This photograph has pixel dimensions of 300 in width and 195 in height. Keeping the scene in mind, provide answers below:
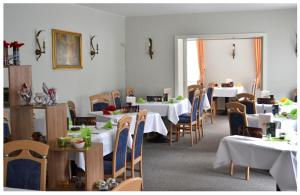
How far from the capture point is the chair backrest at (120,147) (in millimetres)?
4109

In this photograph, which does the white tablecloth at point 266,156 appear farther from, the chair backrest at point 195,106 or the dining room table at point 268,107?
the chair backrest at point 195,106

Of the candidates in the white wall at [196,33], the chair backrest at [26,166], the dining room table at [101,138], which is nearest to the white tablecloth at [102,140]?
the dining room table at [101,138]

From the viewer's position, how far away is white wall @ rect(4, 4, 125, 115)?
5918 mm

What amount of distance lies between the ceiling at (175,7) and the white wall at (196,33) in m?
0.24

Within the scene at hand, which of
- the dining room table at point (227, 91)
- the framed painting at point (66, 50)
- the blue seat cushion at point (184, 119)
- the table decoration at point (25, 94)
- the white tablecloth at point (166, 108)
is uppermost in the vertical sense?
Answer: the framed painting at point (66, 50)

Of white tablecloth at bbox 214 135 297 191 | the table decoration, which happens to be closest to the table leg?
the table decoration

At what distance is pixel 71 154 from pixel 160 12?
509 centimetres

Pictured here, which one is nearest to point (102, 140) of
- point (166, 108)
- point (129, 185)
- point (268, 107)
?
point (129, 185)

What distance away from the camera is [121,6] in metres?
7.53

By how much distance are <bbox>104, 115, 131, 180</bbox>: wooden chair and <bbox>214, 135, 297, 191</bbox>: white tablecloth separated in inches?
40.9

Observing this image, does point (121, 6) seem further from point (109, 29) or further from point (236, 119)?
point (236, 119)

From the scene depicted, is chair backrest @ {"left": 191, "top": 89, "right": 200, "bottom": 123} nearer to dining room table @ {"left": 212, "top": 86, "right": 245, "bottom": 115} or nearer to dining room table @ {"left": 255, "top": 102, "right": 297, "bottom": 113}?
dining room table @ {"left": 255, "top": 102, "right": 297, "bottom": 113}

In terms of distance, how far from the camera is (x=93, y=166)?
3.47 metres

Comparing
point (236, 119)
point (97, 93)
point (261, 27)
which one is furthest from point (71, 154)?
point (261, 27)
